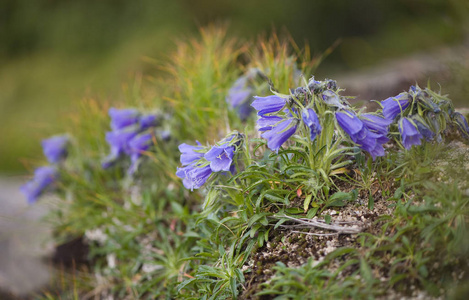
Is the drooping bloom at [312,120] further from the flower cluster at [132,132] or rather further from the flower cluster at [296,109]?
the flower cluster at [132,132]

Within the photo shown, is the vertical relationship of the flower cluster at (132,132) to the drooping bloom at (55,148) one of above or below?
below

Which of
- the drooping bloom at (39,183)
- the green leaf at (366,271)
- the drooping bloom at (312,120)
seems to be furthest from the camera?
the drooping bloom at (39,183)

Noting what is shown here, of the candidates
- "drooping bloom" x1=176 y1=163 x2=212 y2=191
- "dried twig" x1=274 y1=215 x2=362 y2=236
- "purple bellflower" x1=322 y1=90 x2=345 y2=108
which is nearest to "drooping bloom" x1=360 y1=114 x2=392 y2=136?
"purple bellflower" x1=322 y1=90 x2=345 y2=108

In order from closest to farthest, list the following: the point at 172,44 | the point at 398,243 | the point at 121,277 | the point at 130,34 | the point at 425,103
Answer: the point at 398,243, the point at 425,103, the point at 121,277, the point at 172,44, the point at 130,34

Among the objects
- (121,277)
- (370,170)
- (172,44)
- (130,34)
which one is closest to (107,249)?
(121,277)

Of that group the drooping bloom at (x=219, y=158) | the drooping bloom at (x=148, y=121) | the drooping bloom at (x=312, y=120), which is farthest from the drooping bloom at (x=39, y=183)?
the drooping bloom at (x=312, y=120)

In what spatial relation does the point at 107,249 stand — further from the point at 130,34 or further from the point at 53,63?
the point at 53,63
